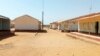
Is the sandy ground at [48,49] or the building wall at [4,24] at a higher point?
the building wall at [4,24]

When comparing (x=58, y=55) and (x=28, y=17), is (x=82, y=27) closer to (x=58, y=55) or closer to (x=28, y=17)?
(x=28, y=17)

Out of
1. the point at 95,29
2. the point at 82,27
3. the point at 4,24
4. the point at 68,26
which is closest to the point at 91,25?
the point at 95,29

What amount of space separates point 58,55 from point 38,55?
130cm

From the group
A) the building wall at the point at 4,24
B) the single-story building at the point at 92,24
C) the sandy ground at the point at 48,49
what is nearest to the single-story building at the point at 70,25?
the building wall at the point at 4,24

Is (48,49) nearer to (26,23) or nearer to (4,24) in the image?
(4,24)

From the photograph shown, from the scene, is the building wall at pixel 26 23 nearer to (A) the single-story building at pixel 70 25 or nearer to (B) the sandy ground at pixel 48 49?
(A) the single-story building at pixel 70 25

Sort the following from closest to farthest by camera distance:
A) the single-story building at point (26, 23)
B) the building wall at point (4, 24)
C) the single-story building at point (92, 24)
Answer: the single-story building at point (92, 24)
the building wall at point (4, 24)
the single-story building at point (26, 23)

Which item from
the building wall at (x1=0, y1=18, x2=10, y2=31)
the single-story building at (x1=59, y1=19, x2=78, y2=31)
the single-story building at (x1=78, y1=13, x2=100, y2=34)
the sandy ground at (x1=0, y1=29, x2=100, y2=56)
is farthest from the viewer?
the single-story building at (x1=59, y1=19, x2=78, y2=31)

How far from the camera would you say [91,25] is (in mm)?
35000

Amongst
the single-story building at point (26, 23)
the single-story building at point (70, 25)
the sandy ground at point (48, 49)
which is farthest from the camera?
the single-story building at point (70, 25)

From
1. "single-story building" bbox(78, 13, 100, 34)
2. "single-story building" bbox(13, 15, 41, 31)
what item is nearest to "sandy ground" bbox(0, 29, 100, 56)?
"single-story building" bbox(78, 13, 100, 34)

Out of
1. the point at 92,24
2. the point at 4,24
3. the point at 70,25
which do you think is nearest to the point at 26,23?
the point at 70,25

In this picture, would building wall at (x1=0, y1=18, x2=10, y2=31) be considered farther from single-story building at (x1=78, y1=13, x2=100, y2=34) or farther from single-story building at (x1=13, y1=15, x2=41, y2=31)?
single-story building at (x1=78, y1=13, x2=100, y2=34)

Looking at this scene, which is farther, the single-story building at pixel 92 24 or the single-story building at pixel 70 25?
the single-story building at pixel 70 25
